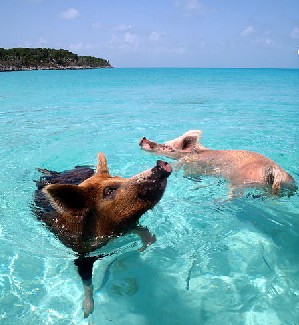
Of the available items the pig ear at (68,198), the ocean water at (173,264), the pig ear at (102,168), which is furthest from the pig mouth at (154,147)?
the pig ear at (68,198)

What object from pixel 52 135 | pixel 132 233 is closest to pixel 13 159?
pixel 52 135

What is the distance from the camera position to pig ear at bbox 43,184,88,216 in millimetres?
3949

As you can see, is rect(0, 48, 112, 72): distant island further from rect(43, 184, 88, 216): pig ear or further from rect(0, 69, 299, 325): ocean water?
rect(43, 184, 88, 216): pig ear

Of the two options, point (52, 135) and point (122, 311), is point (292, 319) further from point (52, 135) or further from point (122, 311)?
point (52, 135)

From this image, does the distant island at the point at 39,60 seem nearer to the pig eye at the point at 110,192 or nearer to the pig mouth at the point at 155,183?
the pig eye at the point at 110,192

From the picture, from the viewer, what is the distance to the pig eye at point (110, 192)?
4480 mm

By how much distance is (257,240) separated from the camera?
5.70m

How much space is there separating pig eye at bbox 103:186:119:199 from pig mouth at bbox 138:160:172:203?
0.32 m

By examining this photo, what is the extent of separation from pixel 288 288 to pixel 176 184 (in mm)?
3763

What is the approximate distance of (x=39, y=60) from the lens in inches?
5246

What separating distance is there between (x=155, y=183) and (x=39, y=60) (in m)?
139

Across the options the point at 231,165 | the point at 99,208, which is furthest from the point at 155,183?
the point at 231,165

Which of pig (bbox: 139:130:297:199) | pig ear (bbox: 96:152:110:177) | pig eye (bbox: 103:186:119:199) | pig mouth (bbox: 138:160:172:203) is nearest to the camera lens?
pig mouth (bbox: 138:160:172:203)

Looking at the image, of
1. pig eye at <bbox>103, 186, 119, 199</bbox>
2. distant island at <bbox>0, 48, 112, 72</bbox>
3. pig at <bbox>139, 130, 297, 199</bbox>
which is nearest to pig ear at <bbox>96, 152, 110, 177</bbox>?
pig eye at <bbox>103, 186, 119, 199</bbox>
